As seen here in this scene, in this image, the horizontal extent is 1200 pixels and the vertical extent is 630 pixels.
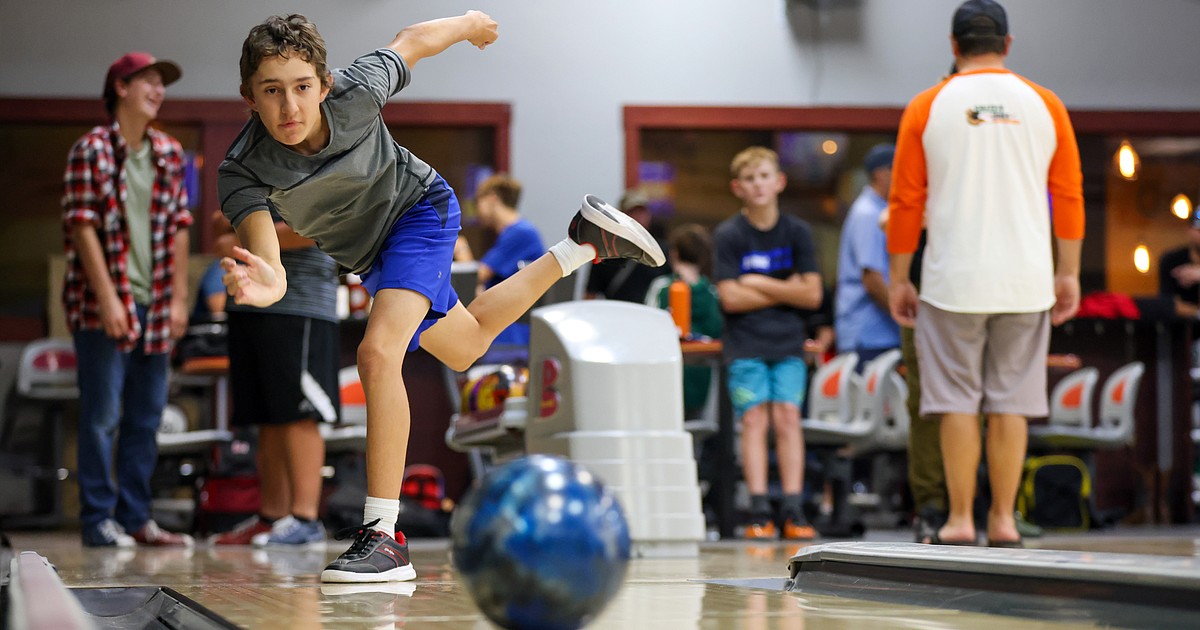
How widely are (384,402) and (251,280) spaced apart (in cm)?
43

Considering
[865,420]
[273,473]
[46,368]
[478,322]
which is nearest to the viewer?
[478,322]

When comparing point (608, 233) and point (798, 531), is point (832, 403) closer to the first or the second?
point (798, 531)

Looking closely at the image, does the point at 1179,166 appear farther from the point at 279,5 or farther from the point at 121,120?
the point at 121,120

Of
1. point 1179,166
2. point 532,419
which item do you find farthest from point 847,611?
point 1179,166

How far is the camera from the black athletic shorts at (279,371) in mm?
5035

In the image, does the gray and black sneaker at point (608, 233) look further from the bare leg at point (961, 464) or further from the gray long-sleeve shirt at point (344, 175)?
the bare leg at point (961, 464)

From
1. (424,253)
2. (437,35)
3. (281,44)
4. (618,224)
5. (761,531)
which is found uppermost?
(437,35)

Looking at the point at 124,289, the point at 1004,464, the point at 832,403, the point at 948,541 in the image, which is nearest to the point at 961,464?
the point at 1004,464

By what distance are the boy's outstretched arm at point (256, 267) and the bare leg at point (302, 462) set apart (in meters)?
2.16

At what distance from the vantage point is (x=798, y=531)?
5637mm

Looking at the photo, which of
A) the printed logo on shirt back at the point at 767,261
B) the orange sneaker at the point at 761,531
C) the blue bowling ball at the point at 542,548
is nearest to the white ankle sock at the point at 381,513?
the blue bowling ball at the point at 542,548

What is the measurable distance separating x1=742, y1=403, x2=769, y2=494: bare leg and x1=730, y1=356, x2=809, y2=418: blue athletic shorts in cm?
4

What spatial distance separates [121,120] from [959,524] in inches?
138

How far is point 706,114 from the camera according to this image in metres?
9.28
